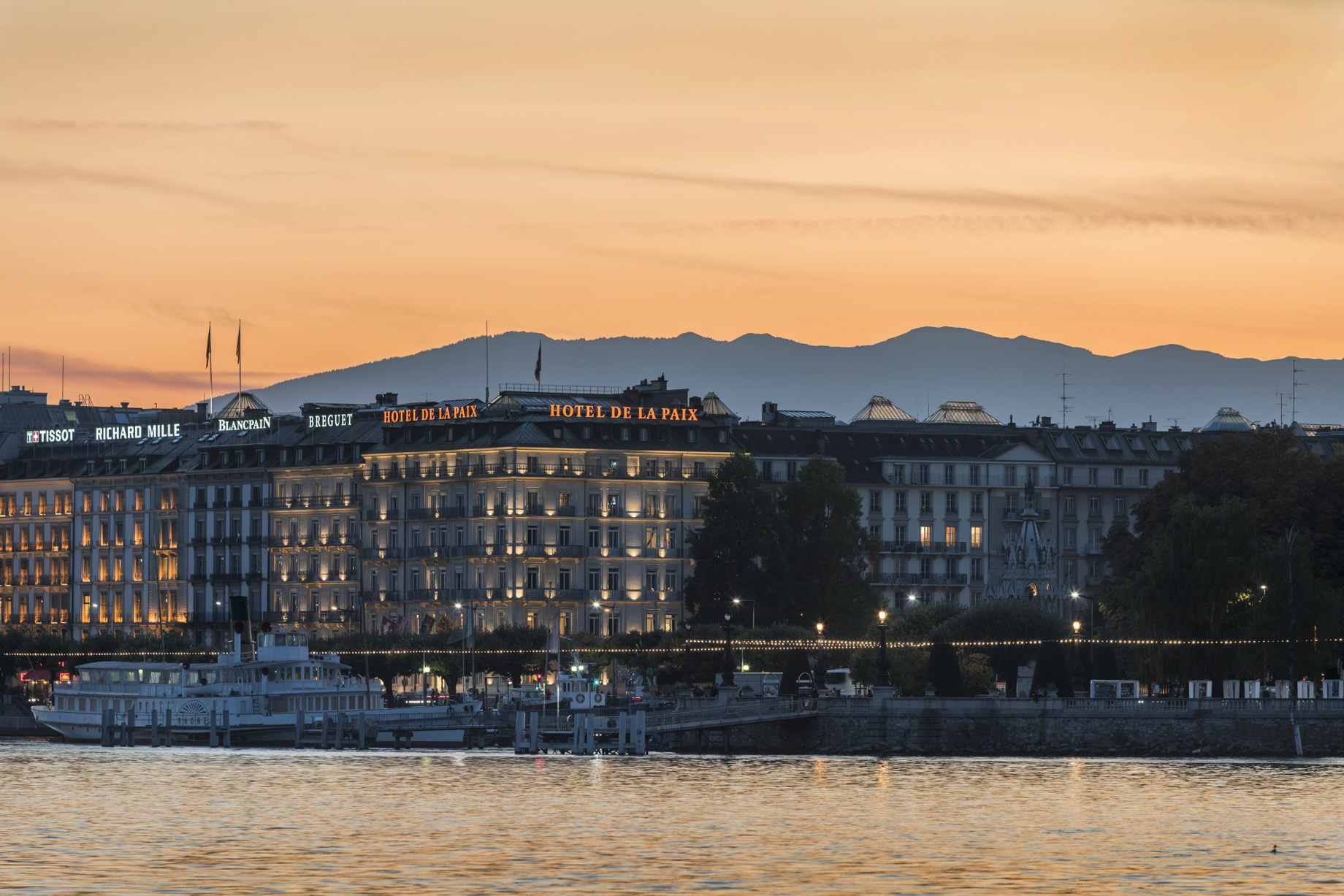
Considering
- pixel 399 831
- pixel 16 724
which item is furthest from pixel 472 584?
pixel 399 831

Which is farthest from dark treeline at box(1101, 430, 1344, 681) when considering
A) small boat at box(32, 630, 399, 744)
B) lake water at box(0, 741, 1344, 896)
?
small boat at box(32, 630, 399, 744)

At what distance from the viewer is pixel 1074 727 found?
417 feet

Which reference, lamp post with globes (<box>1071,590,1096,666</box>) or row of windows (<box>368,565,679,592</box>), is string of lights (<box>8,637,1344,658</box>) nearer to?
lamp post with globes (<box>1071,590,1096,666</box>)

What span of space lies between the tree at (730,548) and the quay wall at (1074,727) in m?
55.1

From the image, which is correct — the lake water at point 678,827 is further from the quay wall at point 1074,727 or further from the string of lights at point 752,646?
the string of lights at point 752,646

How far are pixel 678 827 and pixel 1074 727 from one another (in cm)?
3769

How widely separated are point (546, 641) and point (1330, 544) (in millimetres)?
52025

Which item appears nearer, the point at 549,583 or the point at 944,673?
the point at 944,673

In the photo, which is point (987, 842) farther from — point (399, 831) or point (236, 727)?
point (236, 727)

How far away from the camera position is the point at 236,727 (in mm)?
146750

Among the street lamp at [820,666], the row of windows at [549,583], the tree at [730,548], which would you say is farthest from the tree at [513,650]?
the street lamp at [820,666]

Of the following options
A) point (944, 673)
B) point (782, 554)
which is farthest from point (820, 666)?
point (944, 673)

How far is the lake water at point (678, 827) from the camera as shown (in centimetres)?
7762

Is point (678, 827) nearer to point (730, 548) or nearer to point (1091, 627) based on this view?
point (1091, 627)
